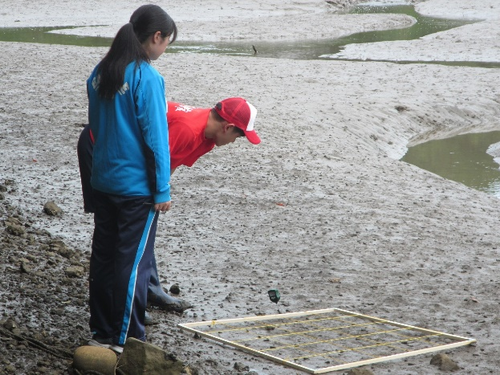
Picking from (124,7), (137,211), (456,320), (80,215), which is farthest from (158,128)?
(124,7)

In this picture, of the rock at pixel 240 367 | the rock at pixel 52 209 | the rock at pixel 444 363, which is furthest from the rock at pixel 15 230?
the rock at pixel 444 363

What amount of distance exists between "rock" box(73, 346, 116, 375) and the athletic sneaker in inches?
5.4

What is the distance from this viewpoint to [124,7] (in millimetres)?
29500

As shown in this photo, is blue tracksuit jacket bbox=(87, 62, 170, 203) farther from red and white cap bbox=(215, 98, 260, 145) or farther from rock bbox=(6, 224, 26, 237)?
rock bbox=(6, 224, 26, 237)

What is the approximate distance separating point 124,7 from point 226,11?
399cm

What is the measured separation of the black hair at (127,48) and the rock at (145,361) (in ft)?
3.86

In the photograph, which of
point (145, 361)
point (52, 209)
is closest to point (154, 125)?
point (145, 361)

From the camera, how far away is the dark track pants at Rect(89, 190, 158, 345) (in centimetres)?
384

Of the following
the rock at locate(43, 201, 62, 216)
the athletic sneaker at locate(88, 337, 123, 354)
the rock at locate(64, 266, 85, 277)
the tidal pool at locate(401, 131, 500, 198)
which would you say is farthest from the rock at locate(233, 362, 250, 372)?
the tidal pool at locate(401, 131, 500, 198)

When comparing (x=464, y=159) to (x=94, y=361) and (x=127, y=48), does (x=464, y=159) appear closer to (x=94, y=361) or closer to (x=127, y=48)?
(x=127, y=48)

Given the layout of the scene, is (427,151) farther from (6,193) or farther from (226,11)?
(226,11)

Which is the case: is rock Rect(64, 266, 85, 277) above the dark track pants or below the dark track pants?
below

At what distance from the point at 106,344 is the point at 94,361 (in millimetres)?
267

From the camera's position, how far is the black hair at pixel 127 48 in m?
3.68
